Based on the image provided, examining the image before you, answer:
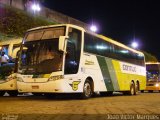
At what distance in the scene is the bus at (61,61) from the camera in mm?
14164

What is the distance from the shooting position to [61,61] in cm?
1418

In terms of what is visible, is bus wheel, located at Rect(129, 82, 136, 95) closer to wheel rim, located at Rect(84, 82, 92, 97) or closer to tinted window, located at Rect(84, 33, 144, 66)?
tinted window, located at Rect(84, 33, 144, 66)

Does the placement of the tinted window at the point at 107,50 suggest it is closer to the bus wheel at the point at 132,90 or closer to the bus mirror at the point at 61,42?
the bus wheel at the point at 132,90

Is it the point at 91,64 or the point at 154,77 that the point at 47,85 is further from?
the point at 154,77

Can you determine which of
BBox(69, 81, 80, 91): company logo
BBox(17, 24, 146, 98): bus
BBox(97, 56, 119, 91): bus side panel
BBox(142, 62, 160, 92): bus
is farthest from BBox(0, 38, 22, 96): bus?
BBox(142, 62, 160, 92): bus

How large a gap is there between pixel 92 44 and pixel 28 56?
3471 mm

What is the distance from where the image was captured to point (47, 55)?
47.5ft

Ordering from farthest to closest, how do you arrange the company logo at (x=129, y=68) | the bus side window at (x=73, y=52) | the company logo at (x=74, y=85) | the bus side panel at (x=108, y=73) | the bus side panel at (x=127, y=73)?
the company logo at (x=129, y=68), the bus side panel at (x=127, y=73), the bus side panel at (x=108, y=73), the company logo at (x=74, y=85), the bus side window at (x=73, y=52)

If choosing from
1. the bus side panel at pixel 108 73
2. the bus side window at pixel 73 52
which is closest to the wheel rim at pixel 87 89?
the bus side window at pixel 73 52

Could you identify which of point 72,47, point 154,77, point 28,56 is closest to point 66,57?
point 72,47

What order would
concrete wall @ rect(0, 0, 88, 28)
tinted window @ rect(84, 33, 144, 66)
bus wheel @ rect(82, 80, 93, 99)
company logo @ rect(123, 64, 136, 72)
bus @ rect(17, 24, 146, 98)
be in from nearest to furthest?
1. bus @ rect(17, 24, 146, 98)
2. bus wheel @ rect(82, 80, 93, 99)
3. tinted window @ rect(84, 33, 144, 66)
4. company logo @ rect(123, 64, 136, 72)
5. concrete wall @ rect(0, 0, 88, 28)

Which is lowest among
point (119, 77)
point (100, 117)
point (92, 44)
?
point (100, 117)

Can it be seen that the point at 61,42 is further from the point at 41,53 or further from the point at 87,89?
the point at 87,89

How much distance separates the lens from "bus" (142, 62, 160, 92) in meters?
32.9
